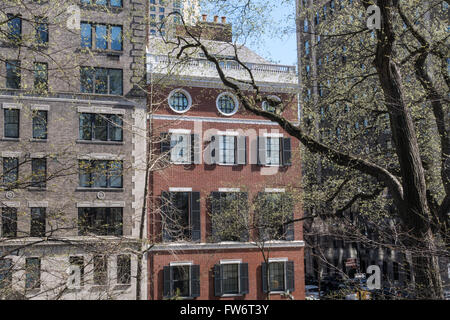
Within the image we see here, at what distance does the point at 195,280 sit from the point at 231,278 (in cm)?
221

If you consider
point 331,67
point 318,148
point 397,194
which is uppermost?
point 331,67

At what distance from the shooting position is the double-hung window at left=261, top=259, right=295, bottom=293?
2756 centimetres

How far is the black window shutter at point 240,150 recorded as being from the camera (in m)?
27.9

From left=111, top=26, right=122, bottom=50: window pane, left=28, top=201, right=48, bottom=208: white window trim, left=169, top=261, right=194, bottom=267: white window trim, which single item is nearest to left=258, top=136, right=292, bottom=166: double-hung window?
left=169, top=261, right=194, bottom=267: white window trim

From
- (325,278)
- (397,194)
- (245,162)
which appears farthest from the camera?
(325,278)

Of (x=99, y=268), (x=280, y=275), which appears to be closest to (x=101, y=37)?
(x=280, y=275)

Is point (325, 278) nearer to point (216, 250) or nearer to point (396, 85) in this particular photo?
point (216, 250)

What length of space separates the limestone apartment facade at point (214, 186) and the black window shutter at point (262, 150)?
0.20 feet

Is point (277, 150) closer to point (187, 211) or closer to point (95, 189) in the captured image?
point (187, 211)

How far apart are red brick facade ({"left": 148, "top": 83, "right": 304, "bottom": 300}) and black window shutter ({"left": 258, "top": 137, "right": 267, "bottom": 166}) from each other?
31cm

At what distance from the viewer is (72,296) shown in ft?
74.2

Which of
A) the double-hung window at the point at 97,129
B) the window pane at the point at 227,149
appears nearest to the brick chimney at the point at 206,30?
the window pane at the point at 227,149

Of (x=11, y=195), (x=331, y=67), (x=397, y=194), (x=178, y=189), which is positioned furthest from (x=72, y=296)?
(x=397, y=194)
